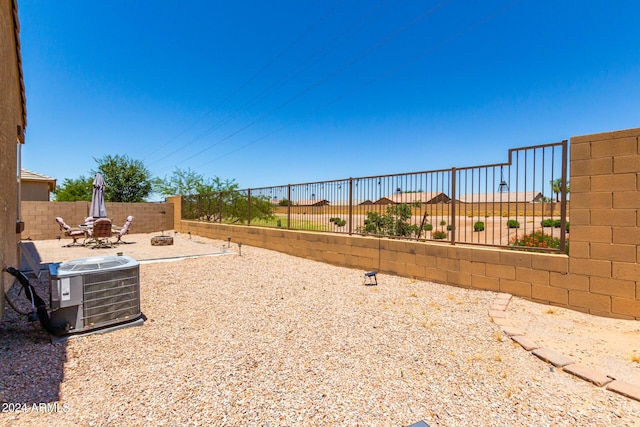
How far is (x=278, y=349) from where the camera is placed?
303 centimetres

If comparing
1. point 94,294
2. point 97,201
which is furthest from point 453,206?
point 97,201

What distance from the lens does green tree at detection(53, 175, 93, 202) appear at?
1158 inches

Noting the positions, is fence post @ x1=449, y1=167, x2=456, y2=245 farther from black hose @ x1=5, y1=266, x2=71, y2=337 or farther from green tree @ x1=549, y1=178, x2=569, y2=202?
black hose @ x1=5, y1=266, x2=71, y2=337

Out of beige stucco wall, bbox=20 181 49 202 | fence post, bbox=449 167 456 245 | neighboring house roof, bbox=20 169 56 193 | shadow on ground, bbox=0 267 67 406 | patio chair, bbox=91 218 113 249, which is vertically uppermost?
neighboring house roof, bbox=20 169 56 193

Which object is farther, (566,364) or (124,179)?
(124,179)

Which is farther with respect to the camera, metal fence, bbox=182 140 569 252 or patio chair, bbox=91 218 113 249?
patio chair, bbox=91 218 113 249

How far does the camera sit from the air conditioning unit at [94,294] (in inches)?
122

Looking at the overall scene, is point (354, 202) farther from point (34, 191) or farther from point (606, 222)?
point (34, 191)

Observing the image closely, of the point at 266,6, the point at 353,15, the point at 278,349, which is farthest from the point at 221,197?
the point at 278,349

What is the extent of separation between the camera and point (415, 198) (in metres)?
6.54

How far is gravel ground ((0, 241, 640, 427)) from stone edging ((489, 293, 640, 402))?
0.25 feet

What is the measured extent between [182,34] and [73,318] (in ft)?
64.0

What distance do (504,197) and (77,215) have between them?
17.9 meters

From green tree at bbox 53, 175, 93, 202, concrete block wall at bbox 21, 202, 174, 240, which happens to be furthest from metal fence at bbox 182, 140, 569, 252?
green tree at bbox 53, 175, 93, 202
